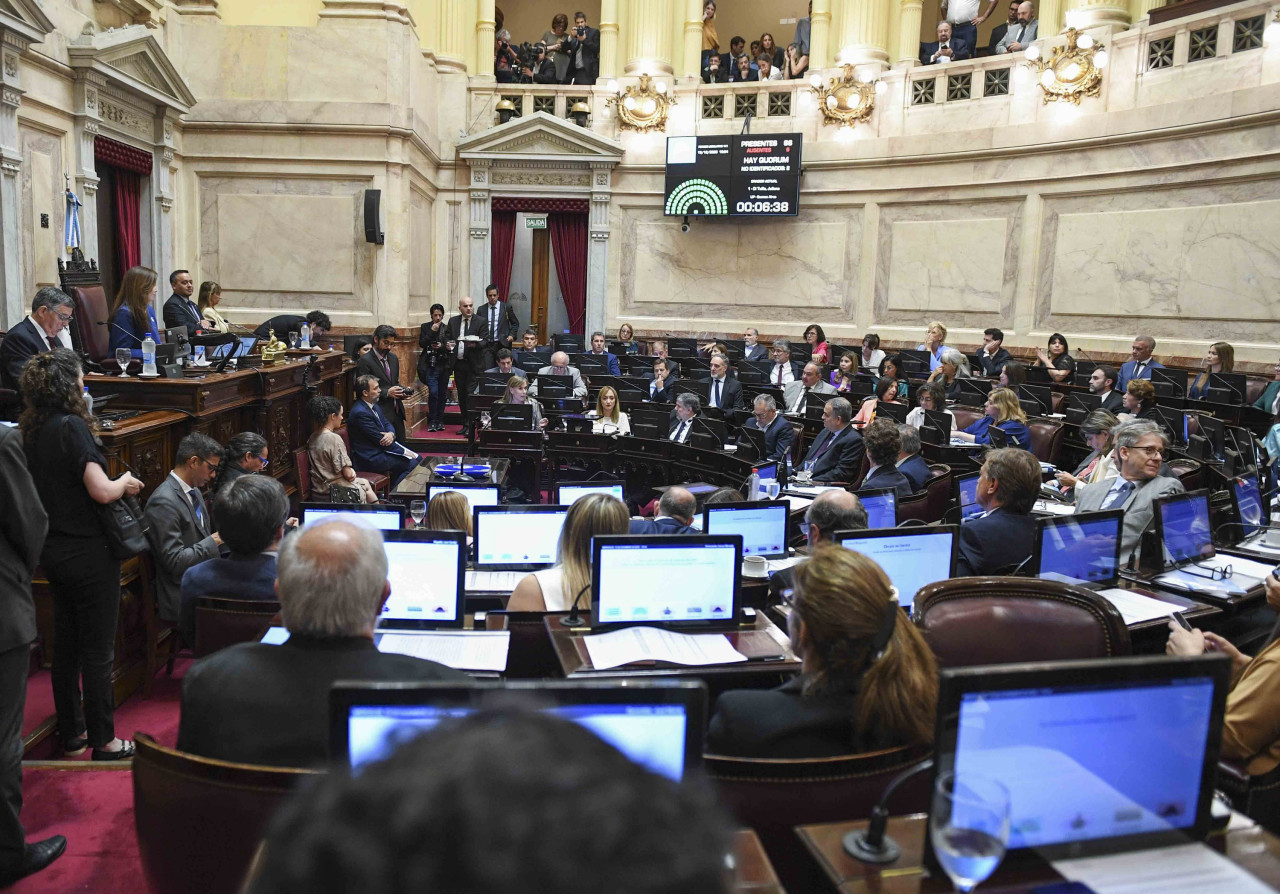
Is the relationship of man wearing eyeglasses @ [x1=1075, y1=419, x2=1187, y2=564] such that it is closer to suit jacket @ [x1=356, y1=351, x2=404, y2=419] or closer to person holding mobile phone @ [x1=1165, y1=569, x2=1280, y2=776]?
person holding mobile phone @ [x1=1165, y1=569, x2=1280, y2=776]

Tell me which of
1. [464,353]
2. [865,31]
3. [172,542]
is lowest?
[172,542]

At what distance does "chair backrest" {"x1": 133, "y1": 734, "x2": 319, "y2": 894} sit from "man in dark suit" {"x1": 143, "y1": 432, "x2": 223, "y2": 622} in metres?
2.80

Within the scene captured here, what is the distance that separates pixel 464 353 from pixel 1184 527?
9999mm

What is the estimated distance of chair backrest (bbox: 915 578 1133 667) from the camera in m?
2.80

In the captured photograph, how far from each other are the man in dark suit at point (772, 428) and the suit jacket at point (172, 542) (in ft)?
15.1

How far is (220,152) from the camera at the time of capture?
12664 mm

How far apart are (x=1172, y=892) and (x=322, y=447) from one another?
6.33 meters

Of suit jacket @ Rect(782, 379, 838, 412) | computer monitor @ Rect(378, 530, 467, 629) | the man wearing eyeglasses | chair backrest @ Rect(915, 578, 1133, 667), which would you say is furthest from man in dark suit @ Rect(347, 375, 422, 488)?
chair backrest @ Rect(915, 578, 1133, 667)

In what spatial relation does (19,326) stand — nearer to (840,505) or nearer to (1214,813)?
(840,505)

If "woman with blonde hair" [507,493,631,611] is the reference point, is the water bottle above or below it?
above

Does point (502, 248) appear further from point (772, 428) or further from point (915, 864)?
point (915, 864)

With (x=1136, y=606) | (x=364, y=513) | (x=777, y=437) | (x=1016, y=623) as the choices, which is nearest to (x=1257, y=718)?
(x=1016, y=623)

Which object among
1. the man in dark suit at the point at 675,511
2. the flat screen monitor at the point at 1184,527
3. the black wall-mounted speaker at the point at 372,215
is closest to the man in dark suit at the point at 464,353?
the black wall-mounted speaker at the point at 372,215

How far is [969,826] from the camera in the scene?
143cm
